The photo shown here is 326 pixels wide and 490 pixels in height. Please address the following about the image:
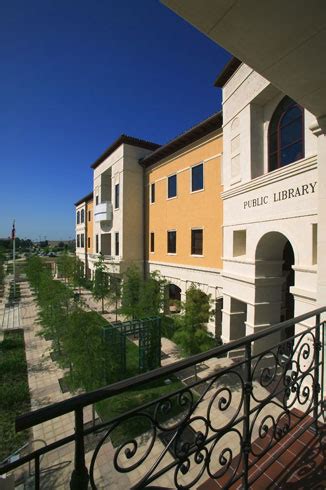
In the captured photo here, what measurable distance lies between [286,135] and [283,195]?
2427 millimetres

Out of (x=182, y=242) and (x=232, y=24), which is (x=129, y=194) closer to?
(x=182, y=242)

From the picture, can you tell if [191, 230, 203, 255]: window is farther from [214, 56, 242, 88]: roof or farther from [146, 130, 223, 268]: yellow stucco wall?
[214, 56, 242, 88]: roof

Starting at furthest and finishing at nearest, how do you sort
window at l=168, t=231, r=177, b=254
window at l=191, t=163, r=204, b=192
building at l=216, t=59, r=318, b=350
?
1. window at l=168, t=231, r=177, b=254
2. window at l=191, t=163, r=204, b=192
3. building at l=216, t=59, r=318, b=350

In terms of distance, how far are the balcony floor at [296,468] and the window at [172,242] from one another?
580 inches

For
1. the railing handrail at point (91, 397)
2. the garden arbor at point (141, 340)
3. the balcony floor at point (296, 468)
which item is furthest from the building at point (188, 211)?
the railing handrail at point (91, 397)

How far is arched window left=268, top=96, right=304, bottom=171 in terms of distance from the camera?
26.8ft

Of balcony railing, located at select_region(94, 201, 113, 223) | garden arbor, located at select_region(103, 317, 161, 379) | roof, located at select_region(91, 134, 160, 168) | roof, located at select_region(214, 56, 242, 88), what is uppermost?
roof, located at select_region(91, 134, 160, 168)

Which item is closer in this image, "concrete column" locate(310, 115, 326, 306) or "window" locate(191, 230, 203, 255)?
"concrete column" locate(310, 115, 326, 306)

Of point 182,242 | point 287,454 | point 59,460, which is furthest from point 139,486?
point 182,242

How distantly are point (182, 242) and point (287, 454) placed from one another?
1416 cm

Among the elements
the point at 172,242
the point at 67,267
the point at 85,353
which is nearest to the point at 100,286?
the point at 172,242

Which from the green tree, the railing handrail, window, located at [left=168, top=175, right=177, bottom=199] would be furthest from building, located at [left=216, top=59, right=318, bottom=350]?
window, located at [left=168, top=175, right=177, bottom=199]

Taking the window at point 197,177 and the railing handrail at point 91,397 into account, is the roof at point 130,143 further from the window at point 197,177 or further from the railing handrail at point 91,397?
the railing handrail at point 91,397

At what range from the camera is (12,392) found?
9859mm
